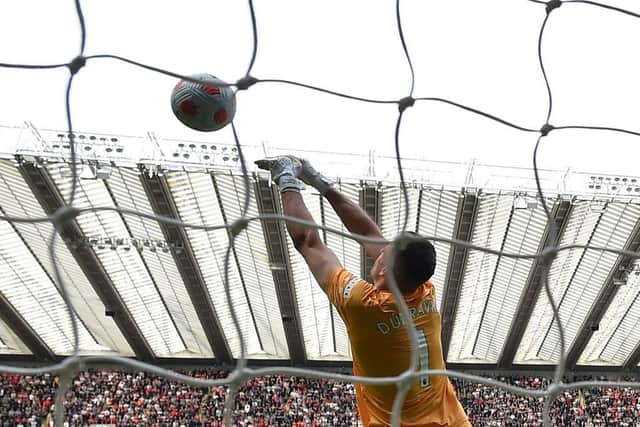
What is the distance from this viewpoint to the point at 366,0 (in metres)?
14.1

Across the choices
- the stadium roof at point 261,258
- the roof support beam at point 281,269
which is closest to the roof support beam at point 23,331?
the stadium roof at point 261,258

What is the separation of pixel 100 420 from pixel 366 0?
15.5 metres

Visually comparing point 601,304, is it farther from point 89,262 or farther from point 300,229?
point 300,229

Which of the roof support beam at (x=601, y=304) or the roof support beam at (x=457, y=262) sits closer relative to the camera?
the roof support beam at (x=457, y=262)

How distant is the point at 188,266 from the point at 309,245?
1702 centimetres

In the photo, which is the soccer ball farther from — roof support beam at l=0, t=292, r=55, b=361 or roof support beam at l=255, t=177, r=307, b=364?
roof support beam at l=0, t=292, r=55, b=361

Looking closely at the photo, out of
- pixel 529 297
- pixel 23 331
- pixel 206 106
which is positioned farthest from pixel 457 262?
pixel 206 106

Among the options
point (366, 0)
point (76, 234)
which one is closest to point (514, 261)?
point (366, 0)

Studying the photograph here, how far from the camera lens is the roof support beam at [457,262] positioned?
59.1ft

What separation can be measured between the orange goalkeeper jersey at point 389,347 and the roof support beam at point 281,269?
1271cm

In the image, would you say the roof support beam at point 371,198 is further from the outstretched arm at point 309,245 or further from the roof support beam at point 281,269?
the outstretched arm at point 309,245

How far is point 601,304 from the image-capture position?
22.7 metres

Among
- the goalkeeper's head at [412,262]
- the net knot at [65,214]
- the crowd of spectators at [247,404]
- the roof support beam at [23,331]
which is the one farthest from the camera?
the crowd of spectators at [247,404]

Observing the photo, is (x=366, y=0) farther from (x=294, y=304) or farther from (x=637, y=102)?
(x=294, y=304)
